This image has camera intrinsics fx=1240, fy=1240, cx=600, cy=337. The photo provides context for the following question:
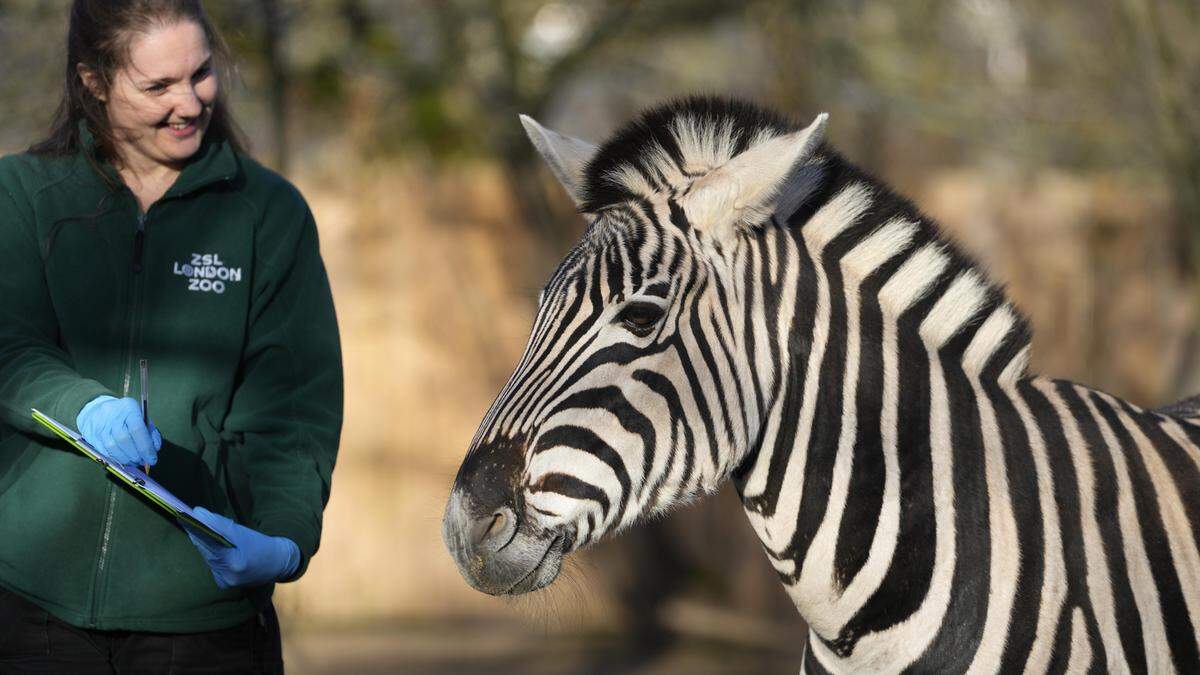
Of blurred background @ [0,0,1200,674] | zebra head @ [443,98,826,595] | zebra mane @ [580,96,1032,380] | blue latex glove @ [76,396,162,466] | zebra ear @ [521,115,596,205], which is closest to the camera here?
blue latex glove @ [76,396,162,466]

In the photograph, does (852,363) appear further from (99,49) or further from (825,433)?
(99,49)

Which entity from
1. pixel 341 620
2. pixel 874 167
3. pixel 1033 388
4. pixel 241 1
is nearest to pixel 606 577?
pixel 341 620

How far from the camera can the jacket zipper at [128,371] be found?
2480 mm

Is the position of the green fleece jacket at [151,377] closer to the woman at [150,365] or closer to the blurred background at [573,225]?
the woman at [150,365]

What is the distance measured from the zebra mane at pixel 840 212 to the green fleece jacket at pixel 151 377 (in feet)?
2.55

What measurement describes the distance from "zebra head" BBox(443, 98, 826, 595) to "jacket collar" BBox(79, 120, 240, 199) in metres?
0.74

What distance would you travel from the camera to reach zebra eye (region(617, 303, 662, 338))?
247 cm

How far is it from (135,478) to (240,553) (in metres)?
0.25

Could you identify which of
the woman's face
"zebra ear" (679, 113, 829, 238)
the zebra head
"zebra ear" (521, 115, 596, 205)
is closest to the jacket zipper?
the woman's face

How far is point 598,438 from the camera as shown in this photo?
7.93ft

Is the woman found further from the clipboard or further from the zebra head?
the zebra head

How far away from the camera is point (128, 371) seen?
2537 millimetres

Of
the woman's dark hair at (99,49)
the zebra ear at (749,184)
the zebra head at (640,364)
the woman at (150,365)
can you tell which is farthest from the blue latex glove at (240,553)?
the zebra ear at (749,184)

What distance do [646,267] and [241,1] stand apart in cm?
436
